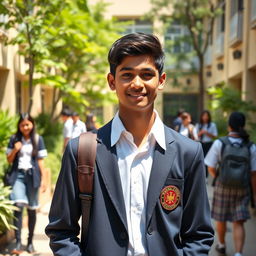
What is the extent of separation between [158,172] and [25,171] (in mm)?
4040

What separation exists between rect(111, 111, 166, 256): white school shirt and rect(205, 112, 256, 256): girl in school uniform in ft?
10.8

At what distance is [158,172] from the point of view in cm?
202

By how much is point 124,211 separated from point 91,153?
0.31 metres

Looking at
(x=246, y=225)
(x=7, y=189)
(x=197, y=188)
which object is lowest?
(x=246, y=225)

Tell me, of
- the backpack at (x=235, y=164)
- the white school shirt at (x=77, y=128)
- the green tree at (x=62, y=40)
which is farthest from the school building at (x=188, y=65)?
the backpack at (x=235, y=164)

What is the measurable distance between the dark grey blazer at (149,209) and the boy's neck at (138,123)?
0.11 metres

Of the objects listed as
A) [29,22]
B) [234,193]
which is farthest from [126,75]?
[29,22]

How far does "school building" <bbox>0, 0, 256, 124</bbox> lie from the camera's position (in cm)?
1199

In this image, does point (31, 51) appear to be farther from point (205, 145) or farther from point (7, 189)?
point (205, 145)

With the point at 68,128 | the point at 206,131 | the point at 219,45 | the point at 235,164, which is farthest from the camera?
the point at 219,45

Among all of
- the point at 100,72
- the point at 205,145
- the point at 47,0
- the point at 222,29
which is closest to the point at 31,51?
the point at 47,0

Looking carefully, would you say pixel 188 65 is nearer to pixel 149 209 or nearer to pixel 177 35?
pixel 177 35

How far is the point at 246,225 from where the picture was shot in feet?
23.3

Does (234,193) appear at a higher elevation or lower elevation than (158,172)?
lower
